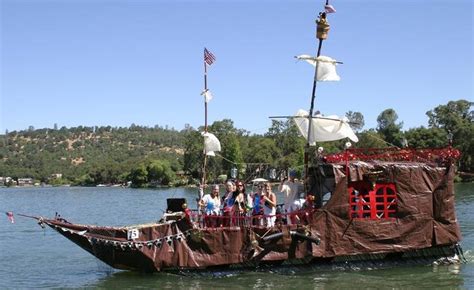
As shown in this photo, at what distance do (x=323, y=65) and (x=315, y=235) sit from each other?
5.21 m

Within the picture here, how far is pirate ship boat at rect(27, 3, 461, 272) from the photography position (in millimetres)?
16953

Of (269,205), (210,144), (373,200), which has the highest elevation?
(210,144)

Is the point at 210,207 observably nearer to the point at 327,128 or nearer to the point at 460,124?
the point at 327,128

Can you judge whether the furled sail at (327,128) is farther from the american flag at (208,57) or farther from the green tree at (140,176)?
the green tree at (140,176)

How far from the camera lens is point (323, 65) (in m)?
18.4

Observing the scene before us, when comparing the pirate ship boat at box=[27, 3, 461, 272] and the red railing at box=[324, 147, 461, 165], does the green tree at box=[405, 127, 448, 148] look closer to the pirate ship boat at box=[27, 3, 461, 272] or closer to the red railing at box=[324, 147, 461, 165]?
the red railing at box=[324, 147, 461, 165]

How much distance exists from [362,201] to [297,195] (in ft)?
6.51

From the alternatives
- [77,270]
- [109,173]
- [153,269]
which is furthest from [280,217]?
[109,173]

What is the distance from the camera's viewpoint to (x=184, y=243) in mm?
17016

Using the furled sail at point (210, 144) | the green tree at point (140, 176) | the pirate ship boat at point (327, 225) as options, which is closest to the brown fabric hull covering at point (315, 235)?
the pirate ship boat at point (327, 225)

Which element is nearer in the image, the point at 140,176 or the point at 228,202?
the point at 228,202

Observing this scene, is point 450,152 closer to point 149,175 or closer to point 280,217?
point 280,217

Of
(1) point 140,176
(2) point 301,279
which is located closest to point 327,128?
(2) point 301,279

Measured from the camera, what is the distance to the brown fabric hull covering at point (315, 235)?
16906 millimetres
